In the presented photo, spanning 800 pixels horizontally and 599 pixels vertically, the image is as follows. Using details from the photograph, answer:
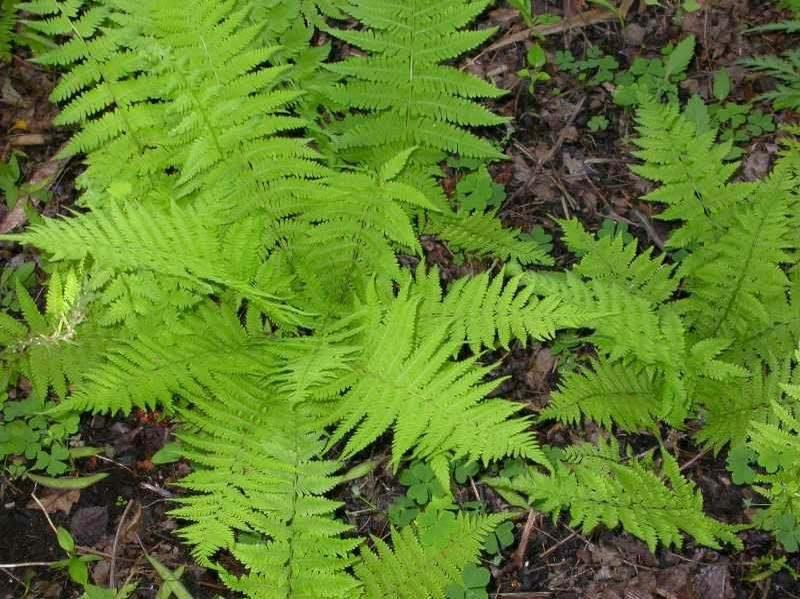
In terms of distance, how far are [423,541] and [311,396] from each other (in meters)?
0.83

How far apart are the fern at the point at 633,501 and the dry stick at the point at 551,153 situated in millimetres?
1825

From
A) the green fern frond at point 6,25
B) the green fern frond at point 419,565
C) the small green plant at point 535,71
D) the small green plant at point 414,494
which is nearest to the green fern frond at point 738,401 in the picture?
the green fern frond at point 419,565

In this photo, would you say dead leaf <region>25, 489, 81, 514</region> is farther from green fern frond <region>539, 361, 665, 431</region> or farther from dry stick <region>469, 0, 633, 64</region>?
dry stick <region>469, 0, 633, 64</region>

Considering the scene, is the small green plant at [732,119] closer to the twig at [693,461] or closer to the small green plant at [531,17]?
the small green plant at [531,17]

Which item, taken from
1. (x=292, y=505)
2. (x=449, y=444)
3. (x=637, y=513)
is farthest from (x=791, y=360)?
(x=292, y=505)

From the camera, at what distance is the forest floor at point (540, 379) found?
3607mm

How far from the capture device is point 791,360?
3730mm

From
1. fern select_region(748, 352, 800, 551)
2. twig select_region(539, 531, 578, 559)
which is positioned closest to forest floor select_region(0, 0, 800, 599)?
twig select_region(539, 531, 578, 559)

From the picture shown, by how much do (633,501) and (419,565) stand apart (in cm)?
97

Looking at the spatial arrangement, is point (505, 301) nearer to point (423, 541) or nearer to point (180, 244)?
point (423, 541)

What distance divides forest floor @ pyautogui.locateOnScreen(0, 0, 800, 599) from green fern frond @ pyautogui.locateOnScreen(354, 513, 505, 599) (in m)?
0.44

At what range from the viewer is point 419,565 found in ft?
10.8

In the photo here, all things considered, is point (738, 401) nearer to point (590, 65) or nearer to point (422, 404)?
point (422, 404)

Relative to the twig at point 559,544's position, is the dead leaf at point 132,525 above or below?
above
